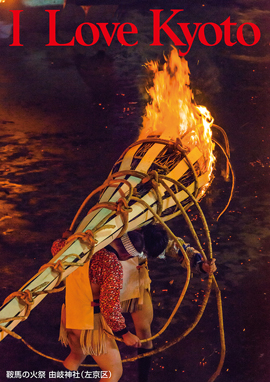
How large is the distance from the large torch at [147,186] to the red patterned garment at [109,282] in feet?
0.32

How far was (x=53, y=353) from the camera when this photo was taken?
2141 mm

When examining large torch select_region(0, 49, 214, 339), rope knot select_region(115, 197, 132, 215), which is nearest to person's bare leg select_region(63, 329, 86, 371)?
large torch select_region(0, 49, 214, 339)

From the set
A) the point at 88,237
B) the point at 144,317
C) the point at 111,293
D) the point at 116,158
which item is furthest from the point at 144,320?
the point at 116,158

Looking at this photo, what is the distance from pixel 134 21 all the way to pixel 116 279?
1420 mm

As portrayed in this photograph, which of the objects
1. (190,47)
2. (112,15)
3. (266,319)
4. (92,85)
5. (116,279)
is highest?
(112,15)

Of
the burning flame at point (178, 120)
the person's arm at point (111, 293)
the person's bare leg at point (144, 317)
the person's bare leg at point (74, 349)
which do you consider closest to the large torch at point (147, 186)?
the burning flame at point (178, 120)

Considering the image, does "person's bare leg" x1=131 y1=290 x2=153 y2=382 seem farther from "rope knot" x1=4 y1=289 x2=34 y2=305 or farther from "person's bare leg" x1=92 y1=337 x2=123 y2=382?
"rope knot" x1=4 y1=289 x2=34 y2=305

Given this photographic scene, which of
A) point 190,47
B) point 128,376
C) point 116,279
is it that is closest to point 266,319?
point 128,376

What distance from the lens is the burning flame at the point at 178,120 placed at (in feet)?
5.44

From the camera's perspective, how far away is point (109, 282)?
1518 millimetres

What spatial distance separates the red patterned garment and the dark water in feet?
2.05

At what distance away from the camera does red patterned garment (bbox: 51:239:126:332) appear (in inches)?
59.6

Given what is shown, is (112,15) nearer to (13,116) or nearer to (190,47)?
(190,47)

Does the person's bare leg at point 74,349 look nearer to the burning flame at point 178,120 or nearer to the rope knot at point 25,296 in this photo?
the rope knot at point 25,296
